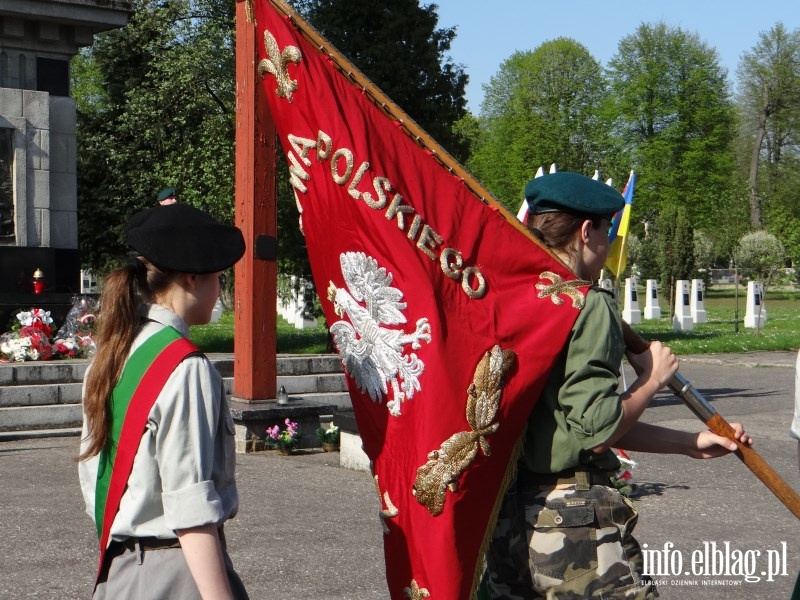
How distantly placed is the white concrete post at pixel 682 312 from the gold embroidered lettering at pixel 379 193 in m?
31.6

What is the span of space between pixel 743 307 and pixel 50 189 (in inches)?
1384

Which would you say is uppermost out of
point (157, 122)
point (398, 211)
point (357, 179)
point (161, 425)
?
point (157, 122)

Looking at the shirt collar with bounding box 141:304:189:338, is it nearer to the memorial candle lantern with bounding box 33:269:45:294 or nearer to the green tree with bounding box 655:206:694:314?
the memorial candle lantern with bounding box 33:269:45:294

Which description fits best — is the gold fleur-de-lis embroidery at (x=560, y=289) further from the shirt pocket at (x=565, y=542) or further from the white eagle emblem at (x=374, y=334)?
the shirt pocket at (x=565, y=542)

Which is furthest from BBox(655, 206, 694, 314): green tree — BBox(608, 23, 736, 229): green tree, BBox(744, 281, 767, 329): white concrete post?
BBox(608, 23, 736, 229): green tree

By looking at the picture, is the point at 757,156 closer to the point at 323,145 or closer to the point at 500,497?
the point at 323,145

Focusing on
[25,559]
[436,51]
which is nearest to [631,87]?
[436,51]

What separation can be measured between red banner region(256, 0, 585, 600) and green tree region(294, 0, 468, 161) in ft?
57.2

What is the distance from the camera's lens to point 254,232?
1053 centimetres

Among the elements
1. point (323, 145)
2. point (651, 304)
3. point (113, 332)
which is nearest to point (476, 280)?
point (323, 145)

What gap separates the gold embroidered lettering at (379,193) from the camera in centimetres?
365

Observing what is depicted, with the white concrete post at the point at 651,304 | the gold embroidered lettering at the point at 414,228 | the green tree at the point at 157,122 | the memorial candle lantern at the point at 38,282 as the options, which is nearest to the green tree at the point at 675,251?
the white concrete post at the point at 651,304

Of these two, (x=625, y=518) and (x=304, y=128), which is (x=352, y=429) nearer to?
(x=304, y=128)

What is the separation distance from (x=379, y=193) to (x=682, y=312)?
32782 mm
